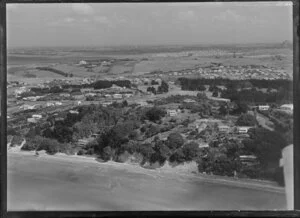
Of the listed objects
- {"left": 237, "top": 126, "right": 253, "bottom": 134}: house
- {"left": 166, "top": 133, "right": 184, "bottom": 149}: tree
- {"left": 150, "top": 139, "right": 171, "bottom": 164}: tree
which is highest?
{"left": 237, "top": 126, "right": 253, "bottom": 134}: house

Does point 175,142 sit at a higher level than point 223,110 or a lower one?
lower

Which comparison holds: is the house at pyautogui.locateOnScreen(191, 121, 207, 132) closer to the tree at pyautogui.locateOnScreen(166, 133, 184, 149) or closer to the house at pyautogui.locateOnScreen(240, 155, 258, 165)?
the tree at pyautogui.locateOnScreen(166, 133, 184, 149)

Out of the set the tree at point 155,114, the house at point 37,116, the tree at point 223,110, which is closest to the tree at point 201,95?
the tree at point 223,110

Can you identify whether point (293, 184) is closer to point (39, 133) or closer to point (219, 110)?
point (219, 110)

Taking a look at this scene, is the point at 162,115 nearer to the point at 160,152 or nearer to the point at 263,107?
the point at 160,152

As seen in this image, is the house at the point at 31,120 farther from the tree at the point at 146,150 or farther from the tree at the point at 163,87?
the tree at the point at 163,87

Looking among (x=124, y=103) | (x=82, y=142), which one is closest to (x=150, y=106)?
(x=124, y=103)

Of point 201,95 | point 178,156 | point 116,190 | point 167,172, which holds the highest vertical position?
point 201,95

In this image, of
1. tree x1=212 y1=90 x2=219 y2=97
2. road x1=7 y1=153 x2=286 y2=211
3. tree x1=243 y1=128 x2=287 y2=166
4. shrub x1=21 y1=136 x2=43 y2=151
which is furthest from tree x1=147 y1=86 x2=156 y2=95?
shrub x1=21 y1=136 x2=43 y2=151
